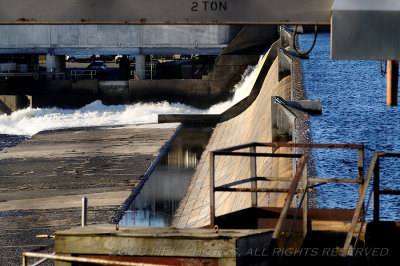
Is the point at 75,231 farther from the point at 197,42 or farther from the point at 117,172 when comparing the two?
the point at 197,42

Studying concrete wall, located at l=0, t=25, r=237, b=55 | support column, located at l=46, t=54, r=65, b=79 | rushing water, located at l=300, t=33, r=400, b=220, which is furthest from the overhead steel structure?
support column, located at l=46, t=54, r=65, b=79

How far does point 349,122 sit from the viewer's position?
33438mm

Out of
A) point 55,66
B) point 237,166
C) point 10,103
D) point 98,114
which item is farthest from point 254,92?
point 55,66

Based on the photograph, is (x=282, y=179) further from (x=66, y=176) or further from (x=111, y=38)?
(x=111, y=38)

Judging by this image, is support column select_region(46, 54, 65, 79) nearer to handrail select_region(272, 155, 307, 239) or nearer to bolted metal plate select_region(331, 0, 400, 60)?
bolted metal plate select_region(331, 0, 400, 60)

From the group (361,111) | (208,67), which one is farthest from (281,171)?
(208,67)

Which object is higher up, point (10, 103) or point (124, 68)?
point (124, 68)

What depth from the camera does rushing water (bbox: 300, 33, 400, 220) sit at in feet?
73.2

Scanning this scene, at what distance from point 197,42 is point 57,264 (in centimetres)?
4841

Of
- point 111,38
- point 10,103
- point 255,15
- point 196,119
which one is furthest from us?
point 111,38

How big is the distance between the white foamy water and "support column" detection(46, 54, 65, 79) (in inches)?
156

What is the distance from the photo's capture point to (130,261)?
360 inches

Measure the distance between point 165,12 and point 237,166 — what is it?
17758 millimetres

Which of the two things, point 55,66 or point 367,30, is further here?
point 55,66
